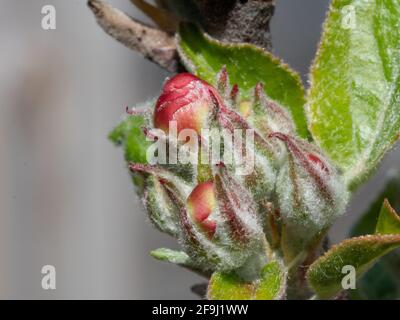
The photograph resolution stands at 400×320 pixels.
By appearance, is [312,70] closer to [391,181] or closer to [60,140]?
[391,181]

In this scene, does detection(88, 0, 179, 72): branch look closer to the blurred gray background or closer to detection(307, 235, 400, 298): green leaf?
detection(307, 235, 400, 298): green leaf

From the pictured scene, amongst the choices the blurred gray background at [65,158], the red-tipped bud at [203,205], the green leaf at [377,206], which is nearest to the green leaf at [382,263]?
the green leaf at [377,206]

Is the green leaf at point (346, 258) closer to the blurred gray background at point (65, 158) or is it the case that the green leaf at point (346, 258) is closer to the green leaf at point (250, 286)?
the green leaf at point (250, 286)

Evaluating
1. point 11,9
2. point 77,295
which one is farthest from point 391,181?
point 11,9

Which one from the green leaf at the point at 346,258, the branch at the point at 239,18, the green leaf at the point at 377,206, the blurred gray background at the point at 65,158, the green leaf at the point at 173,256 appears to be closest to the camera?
the green leaf at the point at 346,258

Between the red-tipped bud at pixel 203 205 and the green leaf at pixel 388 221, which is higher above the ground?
the red-tipped bud at pixel 203 205
